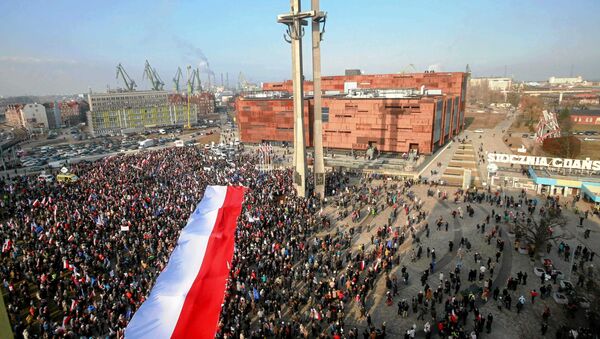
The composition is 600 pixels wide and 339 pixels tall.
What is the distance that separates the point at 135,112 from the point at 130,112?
1.50 m

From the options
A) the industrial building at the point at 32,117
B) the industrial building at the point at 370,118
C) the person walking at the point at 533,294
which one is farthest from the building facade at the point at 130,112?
the person walking at the point at 533,294

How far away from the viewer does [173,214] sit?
82.1ft

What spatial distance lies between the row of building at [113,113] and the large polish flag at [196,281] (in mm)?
92621

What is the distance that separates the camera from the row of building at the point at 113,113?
89.2m

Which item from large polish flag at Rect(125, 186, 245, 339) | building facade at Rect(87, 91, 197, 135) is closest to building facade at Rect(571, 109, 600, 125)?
large polish flag at Rect(125, 186, 245, 339)

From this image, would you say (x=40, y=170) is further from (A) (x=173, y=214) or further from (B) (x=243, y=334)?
(B) (x=243, y=334)

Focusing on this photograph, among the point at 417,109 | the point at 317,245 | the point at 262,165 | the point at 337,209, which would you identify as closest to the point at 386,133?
the point at 417,109

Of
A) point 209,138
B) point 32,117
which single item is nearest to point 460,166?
point 209,138

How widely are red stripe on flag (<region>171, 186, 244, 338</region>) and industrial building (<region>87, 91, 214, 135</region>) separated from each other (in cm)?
9270

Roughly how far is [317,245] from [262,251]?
3.80 meters

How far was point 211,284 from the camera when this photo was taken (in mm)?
6988

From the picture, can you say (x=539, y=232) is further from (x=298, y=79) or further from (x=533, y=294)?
(x=298, y=79)

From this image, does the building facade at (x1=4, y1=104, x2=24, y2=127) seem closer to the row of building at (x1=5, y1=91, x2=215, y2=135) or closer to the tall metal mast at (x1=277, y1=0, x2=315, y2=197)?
the row of building at (x1=5, y1=91, x2=215, y2=135)

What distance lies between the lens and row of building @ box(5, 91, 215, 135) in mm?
89250
